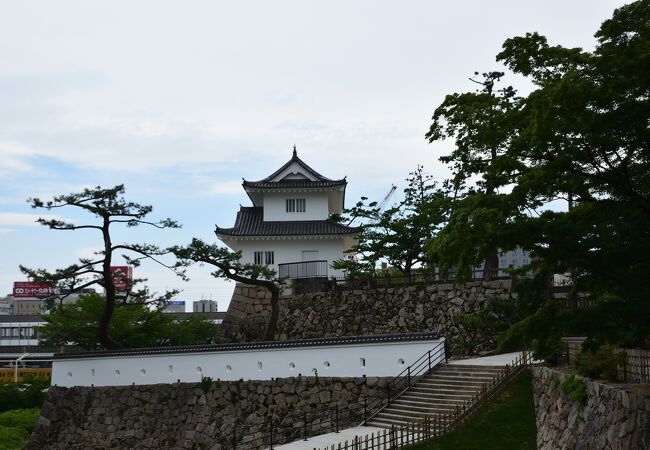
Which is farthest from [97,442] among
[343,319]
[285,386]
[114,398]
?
[343,319]

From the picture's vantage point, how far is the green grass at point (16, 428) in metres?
28.0

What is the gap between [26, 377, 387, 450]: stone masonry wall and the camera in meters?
20.1

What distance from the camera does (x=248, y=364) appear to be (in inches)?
861

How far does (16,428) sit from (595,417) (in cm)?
2778

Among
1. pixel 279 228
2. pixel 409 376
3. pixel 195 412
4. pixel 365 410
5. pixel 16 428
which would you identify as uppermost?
pixel 279 228

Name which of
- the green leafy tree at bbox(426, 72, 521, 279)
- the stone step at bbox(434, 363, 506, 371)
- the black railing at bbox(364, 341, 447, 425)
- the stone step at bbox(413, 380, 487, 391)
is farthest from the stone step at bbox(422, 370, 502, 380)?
the green leafy tree at bbox(426, 72, 521, 279)

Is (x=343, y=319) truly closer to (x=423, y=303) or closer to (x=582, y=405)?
(x=423, y=303)

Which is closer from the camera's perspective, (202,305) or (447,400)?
(447,400)

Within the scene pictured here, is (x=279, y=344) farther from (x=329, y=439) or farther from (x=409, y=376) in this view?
(x=329, y=439)

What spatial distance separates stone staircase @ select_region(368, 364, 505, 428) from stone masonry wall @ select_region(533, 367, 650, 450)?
111 inches

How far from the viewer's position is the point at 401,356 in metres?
19.8

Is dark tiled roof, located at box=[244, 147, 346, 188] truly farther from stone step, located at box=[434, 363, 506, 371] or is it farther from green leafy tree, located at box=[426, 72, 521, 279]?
green leafy tree, located at box=[426, 72, 521, 279]

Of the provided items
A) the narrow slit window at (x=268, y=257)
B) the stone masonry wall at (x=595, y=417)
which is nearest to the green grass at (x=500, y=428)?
the stone masonry wall at (x=595, y=417)

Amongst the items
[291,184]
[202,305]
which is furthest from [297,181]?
[202,305]
